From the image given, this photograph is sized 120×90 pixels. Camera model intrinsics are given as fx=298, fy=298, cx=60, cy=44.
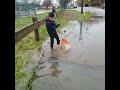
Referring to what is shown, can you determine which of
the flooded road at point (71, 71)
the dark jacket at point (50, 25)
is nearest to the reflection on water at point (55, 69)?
the flooded road at point (71, 71)

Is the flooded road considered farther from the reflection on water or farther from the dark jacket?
the dark jacket

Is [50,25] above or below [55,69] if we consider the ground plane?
above

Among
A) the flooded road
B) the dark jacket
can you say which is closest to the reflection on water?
the flooded road

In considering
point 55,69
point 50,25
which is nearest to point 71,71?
point 55,69

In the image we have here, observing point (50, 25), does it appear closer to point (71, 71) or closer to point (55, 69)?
point (55, 69)

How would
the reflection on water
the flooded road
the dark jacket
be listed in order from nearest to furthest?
1. the flooded road
2. the reflection on water
3. the dark jacket

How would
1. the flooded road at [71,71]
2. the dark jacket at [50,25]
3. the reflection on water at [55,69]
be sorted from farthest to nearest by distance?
the dark jacket at [50,25] < the reflection on water at [55,69] < the flooded road at [71,71]

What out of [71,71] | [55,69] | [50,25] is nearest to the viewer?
[71,71]

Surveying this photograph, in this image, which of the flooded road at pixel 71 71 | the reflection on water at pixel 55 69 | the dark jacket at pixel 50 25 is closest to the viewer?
the flooded road at pixel 71 71

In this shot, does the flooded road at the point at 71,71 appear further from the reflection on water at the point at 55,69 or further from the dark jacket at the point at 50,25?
the dark jacket at the point at 50,25

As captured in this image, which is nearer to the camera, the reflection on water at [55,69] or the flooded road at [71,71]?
the flooded road at [71,71]
